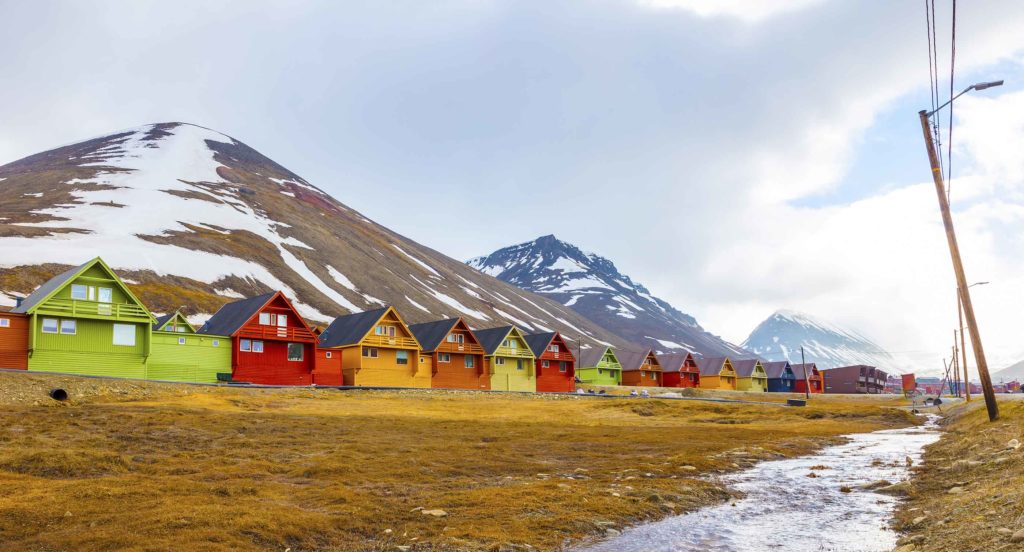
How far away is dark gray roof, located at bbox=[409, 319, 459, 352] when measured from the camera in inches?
3196

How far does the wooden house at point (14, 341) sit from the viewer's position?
160 feet

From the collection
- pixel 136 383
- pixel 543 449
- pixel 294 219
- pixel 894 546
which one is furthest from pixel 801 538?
pixel 294 219

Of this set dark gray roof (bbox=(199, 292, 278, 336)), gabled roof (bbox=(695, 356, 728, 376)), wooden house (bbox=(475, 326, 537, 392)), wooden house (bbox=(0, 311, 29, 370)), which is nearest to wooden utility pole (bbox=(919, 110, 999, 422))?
dark gray roof (bbox=(199, 292, 278, 336))

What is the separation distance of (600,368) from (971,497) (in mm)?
110240

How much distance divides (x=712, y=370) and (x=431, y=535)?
137382 millimetres

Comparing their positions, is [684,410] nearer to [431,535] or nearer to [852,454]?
[852,454]

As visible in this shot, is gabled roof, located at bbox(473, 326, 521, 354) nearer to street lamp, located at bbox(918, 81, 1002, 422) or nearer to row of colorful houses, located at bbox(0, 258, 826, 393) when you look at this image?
row of colorful houses, located at bbox(0, 258, 826, 393)

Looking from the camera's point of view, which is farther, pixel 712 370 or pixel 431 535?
pixel 712 370

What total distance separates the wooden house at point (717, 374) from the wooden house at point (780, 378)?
12609 mm

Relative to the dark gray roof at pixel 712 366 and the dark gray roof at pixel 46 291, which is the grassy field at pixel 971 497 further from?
the dark gray roof at pixel 712 366

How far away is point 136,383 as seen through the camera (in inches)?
1775

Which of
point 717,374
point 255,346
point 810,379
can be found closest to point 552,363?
point 255,346

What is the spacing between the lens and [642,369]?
129125mm

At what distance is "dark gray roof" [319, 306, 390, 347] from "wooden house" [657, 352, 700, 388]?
74.5 metres
